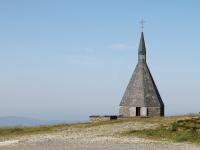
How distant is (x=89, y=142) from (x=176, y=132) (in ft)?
25.5

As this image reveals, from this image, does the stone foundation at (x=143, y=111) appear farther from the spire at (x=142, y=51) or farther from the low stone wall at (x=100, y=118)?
the spire at (x=142, y=51)

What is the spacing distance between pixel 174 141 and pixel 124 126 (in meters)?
8.99

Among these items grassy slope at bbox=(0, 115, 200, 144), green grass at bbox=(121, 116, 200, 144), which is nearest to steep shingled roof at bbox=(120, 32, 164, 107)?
grassy slope at bbox=(0, 115, 200, 144)

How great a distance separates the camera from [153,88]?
219 ft

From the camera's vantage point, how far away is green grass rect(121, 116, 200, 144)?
3625 centimetres

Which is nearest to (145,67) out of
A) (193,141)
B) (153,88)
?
(153,88)

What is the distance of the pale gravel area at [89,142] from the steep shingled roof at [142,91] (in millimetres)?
23295

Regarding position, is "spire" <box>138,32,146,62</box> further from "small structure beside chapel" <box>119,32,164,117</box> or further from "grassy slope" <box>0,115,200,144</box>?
"grassy slope" <box>0,115,200,144</box>

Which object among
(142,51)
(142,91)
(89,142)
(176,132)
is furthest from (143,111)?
(89,142)

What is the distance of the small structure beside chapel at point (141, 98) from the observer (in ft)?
214

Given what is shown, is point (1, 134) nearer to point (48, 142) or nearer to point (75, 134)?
point (75, 134)

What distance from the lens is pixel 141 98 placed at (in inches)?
2584

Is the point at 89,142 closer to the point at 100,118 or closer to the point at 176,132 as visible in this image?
the point at 176,132

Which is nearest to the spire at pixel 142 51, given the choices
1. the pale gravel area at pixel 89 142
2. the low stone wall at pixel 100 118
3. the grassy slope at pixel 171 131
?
the low stone wall at pixel 100 118
